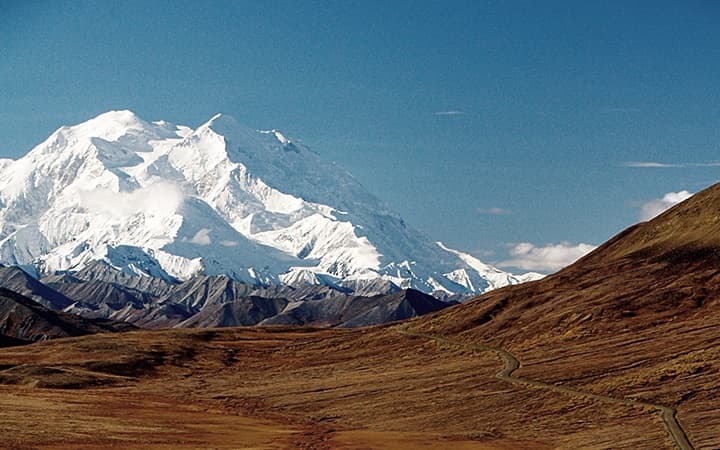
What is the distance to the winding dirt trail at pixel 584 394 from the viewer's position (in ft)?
287

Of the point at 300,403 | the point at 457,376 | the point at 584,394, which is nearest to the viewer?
the point at 584,394

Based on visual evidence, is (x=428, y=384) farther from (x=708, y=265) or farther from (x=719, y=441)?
(x=708, y=265)

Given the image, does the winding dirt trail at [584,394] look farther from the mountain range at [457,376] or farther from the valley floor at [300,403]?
the valley floor at [300,403]

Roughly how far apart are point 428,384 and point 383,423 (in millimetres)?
18184

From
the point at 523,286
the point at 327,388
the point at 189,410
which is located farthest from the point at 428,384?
the point at 523,286

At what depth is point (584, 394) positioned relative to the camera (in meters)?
108

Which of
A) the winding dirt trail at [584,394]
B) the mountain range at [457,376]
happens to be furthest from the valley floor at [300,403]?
the winding dirt trail at [584,394]

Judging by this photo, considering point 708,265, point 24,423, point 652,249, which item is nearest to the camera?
point 24,423

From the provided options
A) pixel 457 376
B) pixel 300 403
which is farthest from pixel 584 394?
pixel 300 403

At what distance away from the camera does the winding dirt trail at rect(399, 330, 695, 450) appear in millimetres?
87394

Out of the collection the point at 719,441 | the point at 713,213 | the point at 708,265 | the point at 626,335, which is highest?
the point at 713,213

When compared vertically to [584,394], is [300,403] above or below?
below

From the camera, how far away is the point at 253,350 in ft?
625

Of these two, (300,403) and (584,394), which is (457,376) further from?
(584,394)
